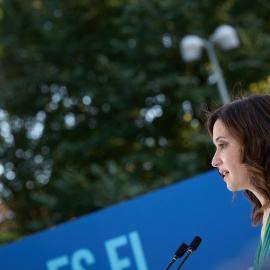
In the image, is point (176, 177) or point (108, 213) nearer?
point (108, 213)

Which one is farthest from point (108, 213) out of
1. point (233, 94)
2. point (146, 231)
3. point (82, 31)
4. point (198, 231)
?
point (82, 31)

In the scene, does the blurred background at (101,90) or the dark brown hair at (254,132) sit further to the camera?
the blurred background at (101,90)

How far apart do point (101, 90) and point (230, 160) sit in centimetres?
1425

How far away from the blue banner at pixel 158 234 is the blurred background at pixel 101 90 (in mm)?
8463

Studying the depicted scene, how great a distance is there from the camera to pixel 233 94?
325cm

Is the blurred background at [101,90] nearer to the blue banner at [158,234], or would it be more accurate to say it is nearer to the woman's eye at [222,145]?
the blue banner at [158,234]

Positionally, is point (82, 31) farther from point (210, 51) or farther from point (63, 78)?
point (210, 51)

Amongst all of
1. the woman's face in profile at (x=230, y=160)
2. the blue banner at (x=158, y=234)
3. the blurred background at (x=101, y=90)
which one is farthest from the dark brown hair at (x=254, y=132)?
the blurred background at (x=101, y=90)

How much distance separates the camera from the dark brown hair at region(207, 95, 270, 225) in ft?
8.77

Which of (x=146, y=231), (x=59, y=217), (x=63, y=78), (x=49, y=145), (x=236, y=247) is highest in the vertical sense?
(x=63, y=78)

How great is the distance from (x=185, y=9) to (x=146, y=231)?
11415 millimetres

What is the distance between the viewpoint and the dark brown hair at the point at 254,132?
2.67 meters

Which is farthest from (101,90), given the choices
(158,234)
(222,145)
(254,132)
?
Result: (254,132)

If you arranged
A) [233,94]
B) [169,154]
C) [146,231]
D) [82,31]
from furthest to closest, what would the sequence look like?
1. [82,31]
2. [169,154]
3. [146,231]
4. [233,94]
